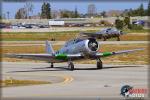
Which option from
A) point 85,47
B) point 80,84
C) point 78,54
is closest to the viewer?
point 80,84

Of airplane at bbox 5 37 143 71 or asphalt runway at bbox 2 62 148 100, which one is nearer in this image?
asphalt runway at bbox 2 62 148 100

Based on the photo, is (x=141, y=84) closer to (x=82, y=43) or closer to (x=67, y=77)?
(x=67, y=77)

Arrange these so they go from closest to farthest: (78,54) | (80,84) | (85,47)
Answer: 1. (80,84)
2. (85,47)
3. (78,54)

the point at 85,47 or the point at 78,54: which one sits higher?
the point at 85,47

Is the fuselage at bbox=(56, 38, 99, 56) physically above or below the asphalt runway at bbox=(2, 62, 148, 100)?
above

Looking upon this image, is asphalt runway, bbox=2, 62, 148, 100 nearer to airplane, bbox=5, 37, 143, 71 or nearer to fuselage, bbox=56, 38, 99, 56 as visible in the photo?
airplane, bbox=5, 37, 143, 71

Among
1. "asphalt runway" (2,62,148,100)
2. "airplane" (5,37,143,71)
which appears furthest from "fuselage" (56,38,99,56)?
"asphalt runway" (2,62,148,100)

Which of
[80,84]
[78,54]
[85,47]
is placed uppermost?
[85,47]

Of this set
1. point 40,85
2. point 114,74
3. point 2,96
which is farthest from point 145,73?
point 2,96

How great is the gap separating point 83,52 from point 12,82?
9390 mm

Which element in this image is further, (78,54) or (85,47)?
(78,54)

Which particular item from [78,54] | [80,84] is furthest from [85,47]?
[80,84]

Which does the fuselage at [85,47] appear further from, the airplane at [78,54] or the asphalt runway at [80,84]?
the asphalt runway at [80,84]

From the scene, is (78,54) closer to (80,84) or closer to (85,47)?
(85,47)
